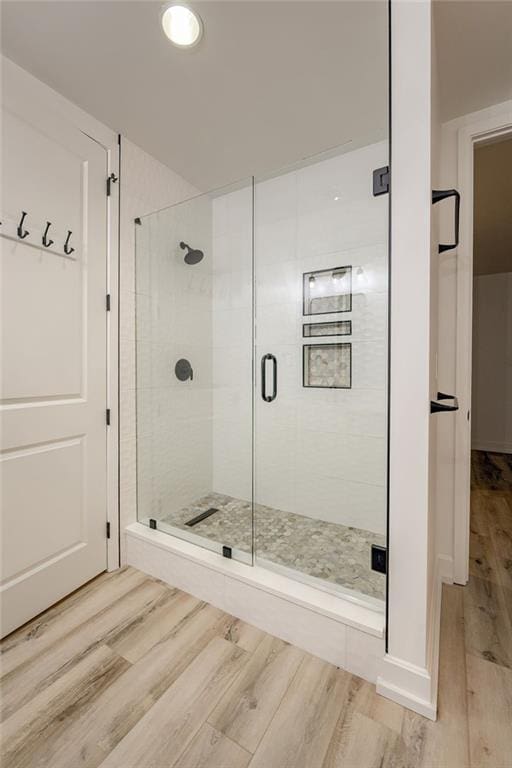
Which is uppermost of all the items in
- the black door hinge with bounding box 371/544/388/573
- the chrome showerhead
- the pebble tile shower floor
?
the chrome showerhead

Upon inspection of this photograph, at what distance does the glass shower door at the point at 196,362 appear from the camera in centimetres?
214

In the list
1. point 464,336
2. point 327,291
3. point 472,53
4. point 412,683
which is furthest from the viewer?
point 327,291

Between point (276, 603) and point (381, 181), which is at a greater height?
point (381, 181)

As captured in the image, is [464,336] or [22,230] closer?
[22,230]

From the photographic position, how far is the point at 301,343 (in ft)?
7.48

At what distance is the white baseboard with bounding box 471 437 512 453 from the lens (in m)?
4.89

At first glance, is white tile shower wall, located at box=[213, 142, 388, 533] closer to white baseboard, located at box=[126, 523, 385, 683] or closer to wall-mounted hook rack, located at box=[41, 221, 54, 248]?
white baseboard, located at box=[126, 523, 385, 683]

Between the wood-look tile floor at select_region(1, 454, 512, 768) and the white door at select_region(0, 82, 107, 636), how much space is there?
0.27 m

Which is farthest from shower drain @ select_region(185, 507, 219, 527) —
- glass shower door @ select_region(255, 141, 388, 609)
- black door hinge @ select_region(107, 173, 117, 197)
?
black door hinge @ select_region(107, 173, 117, 197)

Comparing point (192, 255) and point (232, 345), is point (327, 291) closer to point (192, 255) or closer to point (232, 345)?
point (232, 345)

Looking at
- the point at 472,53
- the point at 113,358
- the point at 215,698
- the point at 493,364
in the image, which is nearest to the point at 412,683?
the point at 215,698

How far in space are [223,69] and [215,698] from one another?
8.24ft

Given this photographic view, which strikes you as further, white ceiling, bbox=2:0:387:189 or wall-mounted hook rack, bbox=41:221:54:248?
wall-mounted hook rack, bbox=41:221:54:248

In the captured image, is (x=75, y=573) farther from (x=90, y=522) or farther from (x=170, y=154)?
(x=170, y=154)
